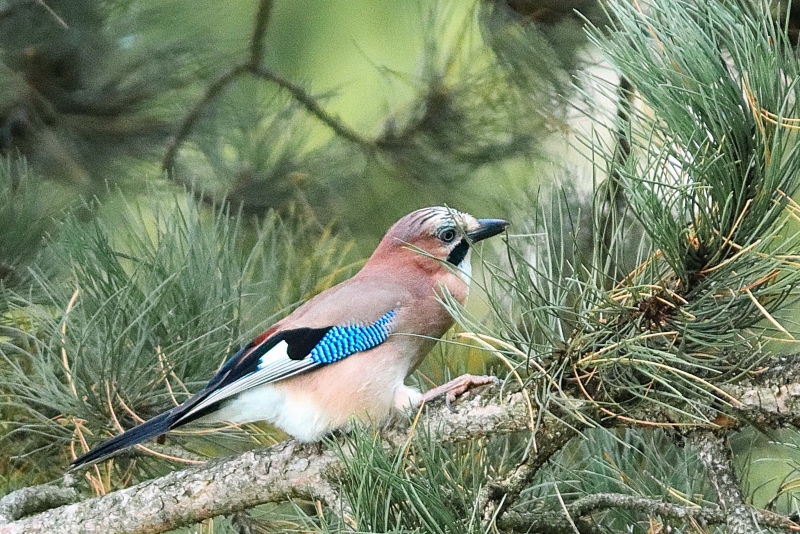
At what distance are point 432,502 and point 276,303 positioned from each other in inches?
35.0

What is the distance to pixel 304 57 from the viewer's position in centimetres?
240

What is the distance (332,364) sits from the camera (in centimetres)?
143

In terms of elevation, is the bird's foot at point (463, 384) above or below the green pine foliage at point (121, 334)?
below

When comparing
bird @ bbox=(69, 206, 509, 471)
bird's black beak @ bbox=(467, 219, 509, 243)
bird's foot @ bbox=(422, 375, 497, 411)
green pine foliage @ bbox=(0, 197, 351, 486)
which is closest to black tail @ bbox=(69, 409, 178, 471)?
bird @ bbox=(69, 206, 509, 471)

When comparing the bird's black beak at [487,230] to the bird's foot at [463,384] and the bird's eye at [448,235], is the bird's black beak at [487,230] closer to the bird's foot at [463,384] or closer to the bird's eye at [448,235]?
the bird's eye at [448,235]

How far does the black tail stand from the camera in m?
1.26

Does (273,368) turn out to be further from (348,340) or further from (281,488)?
(281,488)

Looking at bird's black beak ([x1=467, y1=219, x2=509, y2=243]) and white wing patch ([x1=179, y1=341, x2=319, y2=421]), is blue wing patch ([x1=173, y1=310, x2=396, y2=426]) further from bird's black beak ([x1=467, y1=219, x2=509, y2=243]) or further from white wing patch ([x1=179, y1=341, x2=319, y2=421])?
bird's black beak ([x1=467, y1=219, x2=509, y2=243])

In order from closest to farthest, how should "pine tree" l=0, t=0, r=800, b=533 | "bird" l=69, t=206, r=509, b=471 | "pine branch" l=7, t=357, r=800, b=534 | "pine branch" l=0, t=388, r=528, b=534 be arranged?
"pine tree" l=0, t=0, r=800, b=533
"pine branch" l=7, t=357, r=800, b=534
"pine branch" l=0, t=388, r=528, b=534
"bird" l=69, t=206, r=509, b=471

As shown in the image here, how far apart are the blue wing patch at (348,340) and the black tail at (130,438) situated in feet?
0.75

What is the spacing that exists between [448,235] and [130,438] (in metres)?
0.60

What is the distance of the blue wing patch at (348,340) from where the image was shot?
56.2 inches

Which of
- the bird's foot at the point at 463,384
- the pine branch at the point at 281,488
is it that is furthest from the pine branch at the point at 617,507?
the bird's foot at the point at 463,384

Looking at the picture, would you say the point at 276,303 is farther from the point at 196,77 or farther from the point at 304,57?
the point at 304,57
